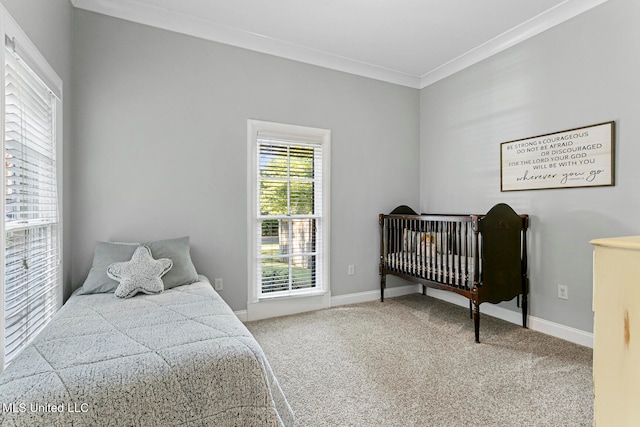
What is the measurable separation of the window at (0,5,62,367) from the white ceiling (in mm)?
1225

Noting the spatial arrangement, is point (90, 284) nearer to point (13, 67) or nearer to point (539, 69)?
point (13, 67)

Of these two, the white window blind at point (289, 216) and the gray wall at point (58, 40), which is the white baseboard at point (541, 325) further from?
the gray wall at point (58, 40)

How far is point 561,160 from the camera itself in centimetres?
266

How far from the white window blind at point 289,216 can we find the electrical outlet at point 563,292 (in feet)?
7.10

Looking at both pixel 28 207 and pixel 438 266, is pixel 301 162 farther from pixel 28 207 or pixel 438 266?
pixel 28 207

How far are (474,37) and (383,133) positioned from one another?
4.22 ft

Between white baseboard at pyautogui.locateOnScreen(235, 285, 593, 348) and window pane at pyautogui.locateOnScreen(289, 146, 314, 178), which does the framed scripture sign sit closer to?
white baseboard at pyautogui.locateOnScreen(235, 285, 593, 348)


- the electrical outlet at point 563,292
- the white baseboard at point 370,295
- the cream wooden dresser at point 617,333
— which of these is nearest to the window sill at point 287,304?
the white baseboard at point 370,295

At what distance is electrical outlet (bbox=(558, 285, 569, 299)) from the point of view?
2.64m

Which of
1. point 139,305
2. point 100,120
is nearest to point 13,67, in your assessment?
point 100,120

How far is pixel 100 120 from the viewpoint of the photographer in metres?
2.53

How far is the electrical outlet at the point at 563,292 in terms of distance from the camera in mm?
2639

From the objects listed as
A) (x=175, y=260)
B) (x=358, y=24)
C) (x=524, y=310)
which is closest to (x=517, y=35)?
(x=358, y=24)

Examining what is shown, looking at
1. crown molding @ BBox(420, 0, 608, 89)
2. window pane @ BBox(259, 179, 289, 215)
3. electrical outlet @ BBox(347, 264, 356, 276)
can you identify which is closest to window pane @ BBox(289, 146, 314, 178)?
window pane @ BBox(259, 179, 289, 215)
